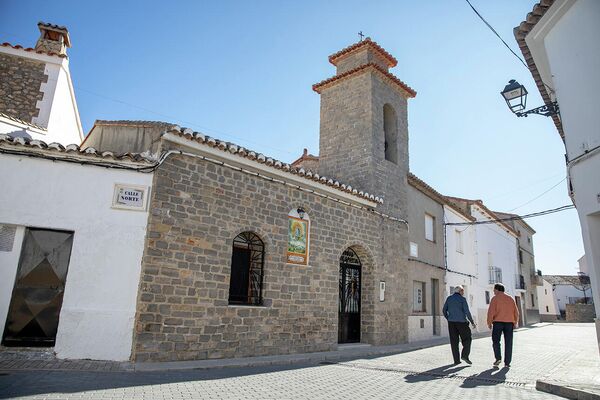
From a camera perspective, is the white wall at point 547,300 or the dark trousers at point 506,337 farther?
the white wall at point 547,300

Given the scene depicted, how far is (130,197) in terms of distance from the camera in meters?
7.03

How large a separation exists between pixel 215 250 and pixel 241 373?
233 cm

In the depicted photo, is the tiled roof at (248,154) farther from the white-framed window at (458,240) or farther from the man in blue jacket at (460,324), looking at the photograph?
the white-framed window at (458,240)

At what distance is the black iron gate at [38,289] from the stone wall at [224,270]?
1355 millimetres

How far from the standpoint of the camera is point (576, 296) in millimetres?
45656

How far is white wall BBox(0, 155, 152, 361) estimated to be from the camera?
21.1 feet

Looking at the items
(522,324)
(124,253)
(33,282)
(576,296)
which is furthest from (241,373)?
(576,296)

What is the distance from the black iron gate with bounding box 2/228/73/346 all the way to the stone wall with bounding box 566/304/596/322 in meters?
39.6

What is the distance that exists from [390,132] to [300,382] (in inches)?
386

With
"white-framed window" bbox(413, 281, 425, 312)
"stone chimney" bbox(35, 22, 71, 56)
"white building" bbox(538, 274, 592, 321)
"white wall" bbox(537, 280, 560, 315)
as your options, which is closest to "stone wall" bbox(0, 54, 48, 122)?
"stone chimney" bbox(35, 22, 71, 56)

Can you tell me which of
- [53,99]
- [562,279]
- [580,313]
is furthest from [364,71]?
[562,279]

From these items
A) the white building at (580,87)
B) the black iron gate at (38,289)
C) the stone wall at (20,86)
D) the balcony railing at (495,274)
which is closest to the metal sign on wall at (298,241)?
the black iron gate at (38,289)

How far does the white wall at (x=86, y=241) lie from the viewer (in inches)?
253

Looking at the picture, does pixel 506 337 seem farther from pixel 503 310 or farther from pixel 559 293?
pixel 559 293
